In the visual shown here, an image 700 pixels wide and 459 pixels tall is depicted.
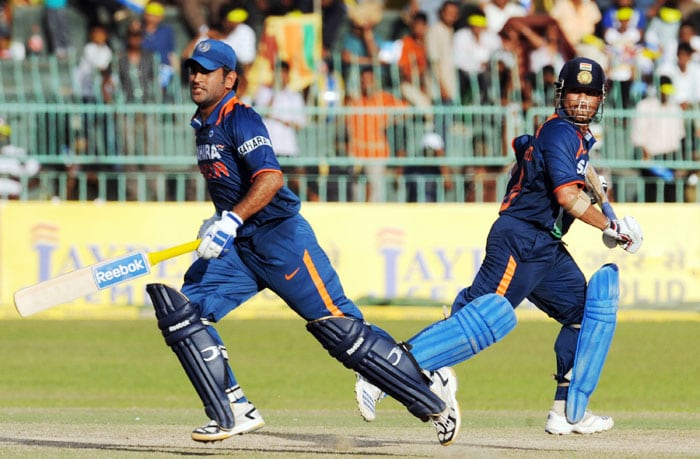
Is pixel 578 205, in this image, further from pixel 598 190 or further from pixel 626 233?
pixel 598 190

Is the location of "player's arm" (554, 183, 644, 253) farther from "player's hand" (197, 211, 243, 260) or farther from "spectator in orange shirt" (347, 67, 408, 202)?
"spectator in orange shirt" (347, 67, 408, 202)

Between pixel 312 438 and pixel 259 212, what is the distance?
1403mm

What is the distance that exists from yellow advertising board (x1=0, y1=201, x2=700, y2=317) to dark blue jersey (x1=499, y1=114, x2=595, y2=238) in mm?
7639

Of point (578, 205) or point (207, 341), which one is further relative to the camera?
point (578, 205)

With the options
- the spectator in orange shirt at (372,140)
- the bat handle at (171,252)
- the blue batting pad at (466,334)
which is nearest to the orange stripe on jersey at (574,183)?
the blue batting pad at (466,334)

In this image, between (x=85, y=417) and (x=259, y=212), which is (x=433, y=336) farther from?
(x=85, y=417)

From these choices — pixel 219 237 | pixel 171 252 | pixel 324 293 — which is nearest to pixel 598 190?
pixel 324 293

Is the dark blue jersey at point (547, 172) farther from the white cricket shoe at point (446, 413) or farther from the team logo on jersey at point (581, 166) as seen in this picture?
the white cricket shoe at point (446, 413)

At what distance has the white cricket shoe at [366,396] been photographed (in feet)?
23.9

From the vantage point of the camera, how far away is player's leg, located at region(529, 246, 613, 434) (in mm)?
7520

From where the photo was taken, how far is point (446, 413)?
22.9 ft

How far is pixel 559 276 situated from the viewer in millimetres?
7590

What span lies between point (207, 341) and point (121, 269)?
0.53 meters

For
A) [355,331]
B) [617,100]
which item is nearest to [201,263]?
[355,331]
